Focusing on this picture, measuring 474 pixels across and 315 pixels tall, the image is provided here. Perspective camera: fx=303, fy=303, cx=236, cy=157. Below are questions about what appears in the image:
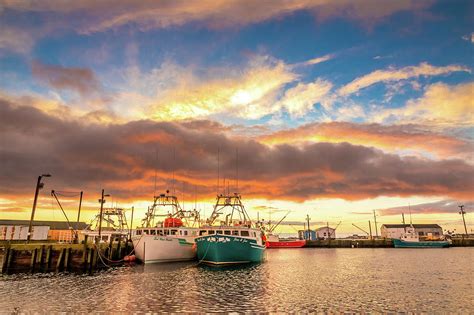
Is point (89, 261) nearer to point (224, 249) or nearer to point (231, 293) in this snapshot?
point (224, 249)

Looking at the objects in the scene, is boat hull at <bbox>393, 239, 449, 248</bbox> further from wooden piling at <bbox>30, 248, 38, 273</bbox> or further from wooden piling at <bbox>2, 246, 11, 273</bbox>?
wooden piling at <bbox>2, 246, 11, 273</bbox>

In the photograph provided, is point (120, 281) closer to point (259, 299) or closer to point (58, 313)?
point (58, 313)

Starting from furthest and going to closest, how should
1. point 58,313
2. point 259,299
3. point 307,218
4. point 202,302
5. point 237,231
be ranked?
1. point 307,218
2. point 237,231
3. point 259,299
4. point 202,302
5. point 58,313

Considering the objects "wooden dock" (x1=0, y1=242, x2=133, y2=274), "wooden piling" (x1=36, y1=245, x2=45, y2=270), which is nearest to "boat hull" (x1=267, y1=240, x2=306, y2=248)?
"wooden dock" (x1=0, y1=242, x2=133, y2=274)

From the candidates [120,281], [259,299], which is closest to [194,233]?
[120,281]

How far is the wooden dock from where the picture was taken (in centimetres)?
4062

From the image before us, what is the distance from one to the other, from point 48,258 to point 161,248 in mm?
15951

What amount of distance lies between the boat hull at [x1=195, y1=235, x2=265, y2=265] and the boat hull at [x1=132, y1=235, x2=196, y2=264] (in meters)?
4.65

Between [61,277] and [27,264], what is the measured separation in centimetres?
1022

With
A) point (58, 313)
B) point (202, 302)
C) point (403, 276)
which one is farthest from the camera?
point (403, 276)

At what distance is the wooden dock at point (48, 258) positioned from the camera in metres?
40.6

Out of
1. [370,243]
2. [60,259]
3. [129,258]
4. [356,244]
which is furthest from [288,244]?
[60,259]

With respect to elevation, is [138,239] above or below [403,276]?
above

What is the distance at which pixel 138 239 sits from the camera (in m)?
52.3
